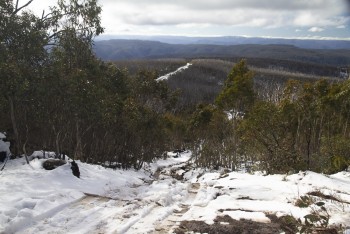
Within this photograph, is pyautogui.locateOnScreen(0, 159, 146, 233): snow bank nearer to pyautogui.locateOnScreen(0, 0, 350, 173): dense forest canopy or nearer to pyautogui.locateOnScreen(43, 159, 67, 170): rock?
pyautogui.locateOnScreen(43, 159, 67, 170): rock

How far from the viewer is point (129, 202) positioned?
10.6 m

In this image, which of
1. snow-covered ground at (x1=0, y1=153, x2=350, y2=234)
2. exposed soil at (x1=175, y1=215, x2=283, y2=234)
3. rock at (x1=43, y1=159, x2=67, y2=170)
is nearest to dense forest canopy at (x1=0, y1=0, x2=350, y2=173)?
rock at (x1=43, y1=159, x2=67, y2=170)

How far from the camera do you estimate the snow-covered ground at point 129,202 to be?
814cm

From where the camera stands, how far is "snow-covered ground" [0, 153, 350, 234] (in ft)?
26.7

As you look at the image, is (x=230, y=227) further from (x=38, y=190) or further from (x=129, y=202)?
(x=38, y=190)

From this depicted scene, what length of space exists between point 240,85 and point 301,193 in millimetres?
24841

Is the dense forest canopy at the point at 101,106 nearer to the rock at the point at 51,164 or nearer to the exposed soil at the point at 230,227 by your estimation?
the rock at the point at 51,164

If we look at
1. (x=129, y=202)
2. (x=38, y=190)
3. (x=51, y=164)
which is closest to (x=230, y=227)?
(x=129, y=202)

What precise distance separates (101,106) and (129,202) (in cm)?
1147

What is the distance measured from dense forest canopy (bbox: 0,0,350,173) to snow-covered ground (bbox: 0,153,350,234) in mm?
2790

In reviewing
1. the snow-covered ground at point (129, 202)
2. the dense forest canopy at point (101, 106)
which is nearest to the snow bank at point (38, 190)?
the snow-covered ground at point (129, 202)

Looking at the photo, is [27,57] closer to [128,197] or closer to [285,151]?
[128,197]

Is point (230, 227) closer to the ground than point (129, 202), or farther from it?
farther from it

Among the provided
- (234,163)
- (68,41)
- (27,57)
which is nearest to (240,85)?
(234,163)
